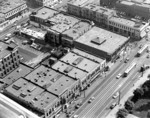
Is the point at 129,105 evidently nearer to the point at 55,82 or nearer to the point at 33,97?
the point at 55,82

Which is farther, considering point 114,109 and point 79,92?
point 79,92

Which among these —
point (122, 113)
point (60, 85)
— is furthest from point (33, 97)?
point (122, 113)

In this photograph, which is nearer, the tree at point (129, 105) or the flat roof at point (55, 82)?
the tree at point (129, 105)

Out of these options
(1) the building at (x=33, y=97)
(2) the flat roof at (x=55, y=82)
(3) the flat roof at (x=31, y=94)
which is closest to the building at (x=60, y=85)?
(2) the flat roof at (x=55, y=82)

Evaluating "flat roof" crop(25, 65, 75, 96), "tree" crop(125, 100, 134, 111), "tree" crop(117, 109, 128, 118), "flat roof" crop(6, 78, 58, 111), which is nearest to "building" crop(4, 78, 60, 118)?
"flat roof" crop(6, 78, 58, 111)

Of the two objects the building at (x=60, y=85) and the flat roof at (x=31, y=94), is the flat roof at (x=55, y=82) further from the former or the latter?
the flat roof at (x=31, y=94)

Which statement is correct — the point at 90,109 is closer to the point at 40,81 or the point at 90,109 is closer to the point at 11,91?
the point at 40,81

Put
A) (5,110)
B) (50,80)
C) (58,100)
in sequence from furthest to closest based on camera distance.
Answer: (50,80), (58,100), (5,110)

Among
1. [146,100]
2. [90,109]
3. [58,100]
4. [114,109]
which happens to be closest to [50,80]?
[58,100]
